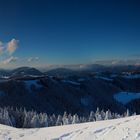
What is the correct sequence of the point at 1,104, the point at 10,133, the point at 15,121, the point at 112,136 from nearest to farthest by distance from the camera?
the point at 112,136 < the point at 10,133 < the point at 15,121 < the point at 1,104

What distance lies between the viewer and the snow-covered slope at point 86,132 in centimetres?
1922

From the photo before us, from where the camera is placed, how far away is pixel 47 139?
72.0ft

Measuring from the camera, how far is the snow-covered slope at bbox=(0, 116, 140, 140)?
757 inches

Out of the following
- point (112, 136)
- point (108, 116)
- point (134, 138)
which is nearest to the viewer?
point (134, 138)

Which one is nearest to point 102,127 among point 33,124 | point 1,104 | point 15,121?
point 33,124

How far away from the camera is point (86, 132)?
850 inches

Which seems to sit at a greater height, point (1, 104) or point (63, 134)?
point (63, 134)

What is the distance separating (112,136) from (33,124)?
80.3m

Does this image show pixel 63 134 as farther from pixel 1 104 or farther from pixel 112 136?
pixel 1 104

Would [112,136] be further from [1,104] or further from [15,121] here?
[1,104]

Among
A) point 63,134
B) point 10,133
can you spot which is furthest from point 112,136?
point 10,133

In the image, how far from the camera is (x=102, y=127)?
874 inches

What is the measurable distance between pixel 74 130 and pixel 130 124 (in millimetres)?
4430

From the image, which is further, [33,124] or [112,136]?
[33,124]
